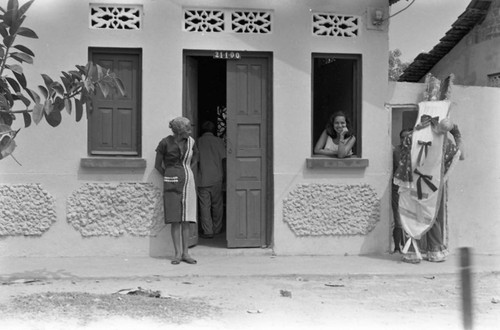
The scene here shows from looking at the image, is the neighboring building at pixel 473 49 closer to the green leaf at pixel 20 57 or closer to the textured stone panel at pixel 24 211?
the textured stone panel at pixel 24 211

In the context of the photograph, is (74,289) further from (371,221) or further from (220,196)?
(371,221)

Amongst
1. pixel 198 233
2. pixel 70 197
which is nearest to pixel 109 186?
pixel 70 197

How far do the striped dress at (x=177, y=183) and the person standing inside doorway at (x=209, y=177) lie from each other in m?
1.19

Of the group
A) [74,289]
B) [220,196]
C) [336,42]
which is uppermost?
[336,42]

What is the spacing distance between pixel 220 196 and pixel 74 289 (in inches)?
126

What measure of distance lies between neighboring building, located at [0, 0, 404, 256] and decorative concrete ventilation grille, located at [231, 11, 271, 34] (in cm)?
1

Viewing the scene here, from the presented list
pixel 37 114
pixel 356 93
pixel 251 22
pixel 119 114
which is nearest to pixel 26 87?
pixel 37 114

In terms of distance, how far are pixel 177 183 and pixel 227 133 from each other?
3.53ft

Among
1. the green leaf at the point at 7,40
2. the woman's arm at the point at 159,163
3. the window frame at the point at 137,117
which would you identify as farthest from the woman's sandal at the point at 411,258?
the green leaf at the point at 7,40

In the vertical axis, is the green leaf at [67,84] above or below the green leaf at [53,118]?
above

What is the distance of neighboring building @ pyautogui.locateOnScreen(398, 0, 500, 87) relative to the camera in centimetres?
1144

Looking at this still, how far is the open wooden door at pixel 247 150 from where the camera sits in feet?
27.8

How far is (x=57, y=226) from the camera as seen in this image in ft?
26.6

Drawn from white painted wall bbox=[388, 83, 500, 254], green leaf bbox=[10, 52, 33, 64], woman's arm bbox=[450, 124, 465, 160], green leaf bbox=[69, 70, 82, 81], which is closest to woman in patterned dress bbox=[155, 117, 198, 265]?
green leaf bbox=[69, 70, 82, 81]
